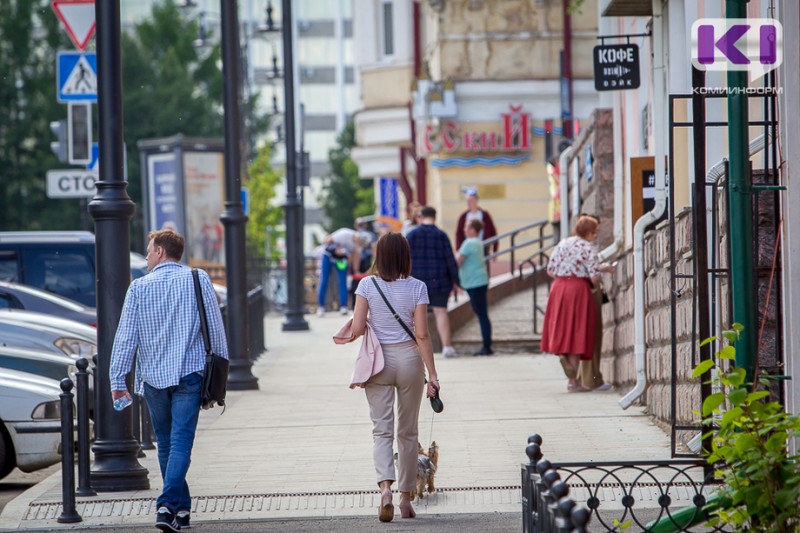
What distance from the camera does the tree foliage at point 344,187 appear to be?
7738cm

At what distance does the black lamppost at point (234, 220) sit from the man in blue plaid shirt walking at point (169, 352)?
7.54 metres

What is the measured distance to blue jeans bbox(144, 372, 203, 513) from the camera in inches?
329

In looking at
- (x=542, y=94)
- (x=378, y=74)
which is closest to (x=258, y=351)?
(x=542, y=94)

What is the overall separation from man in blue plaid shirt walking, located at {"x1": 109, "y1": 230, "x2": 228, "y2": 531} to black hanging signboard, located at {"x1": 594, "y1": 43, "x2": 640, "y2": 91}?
7.40 m

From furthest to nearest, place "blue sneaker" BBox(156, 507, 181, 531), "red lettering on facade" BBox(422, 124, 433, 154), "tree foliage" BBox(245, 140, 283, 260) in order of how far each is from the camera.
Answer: "tree foliage" BBox(245, 140, 283, 260) → "red lettering on facade" BBox(422, 124, 433, 154) → "blue sneaker" BBox(156, 507, 181, 531)

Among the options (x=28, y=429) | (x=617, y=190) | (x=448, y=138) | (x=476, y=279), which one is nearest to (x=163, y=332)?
(x=28, y=429)

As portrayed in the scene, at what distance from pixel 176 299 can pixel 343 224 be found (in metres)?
69.3

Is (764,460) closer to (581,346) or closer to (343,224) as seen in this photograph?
(581,346)

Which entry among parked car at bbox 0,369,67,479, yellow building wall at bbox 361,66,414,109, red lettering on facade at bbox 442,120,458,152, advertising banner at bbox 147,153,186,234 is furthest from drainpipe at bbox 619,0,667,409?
yellow building wall at bbox 361,66,414,109

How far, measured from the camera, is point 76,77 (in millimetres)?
16375

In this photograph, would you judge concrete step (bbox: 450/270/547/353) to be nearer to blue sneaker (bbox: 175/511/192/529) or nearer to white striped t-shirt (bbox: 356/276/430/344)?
white striped t-shirt (bbox: 356/276/430/344)

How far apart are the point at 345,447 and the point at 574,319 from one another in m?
4.13

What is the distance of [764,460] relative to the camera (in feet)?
18.5

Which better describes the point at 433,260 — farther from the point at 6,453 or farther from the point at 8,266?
the point at 6,453
